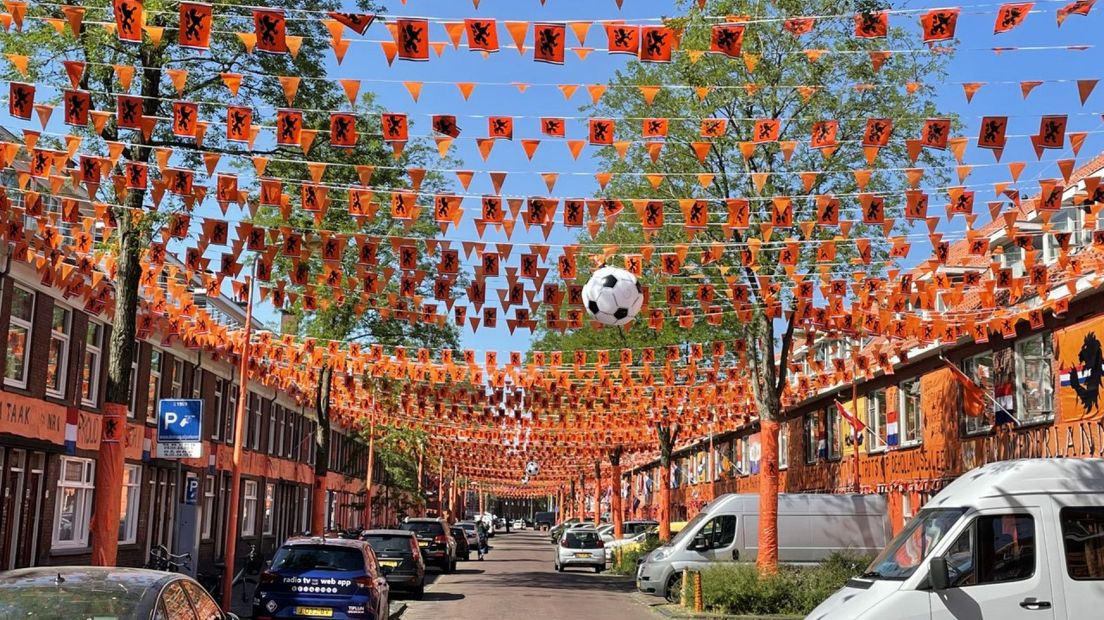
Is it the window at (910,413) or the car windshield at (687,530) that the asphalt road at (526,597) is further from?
the window at (910,413)

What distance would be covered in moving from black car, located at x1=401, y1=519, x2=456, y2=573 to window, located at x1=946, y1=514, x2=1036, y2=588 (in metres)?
28.0

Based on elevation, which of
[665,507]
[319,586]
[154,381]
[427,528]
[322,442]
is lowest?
[319,586]

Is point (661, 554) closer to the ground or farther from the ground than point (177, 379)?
closer to the ground

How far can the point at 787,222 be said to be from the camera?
54.4 feet

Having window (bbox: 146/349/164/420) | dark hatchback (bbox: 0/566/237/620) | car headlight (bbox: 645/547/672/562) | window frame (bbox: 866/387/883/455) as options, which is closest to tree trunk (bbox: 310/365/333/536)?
window (bbox: 146/349/164/420)

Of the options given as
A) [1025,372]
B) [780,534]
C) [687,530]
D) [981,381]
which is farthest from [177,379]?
[1025,372]

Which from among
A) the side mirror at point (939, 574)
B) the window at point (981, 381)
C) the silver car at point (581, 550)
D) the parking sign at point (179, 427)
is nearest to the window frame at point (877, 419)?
the window at point (981, 381)

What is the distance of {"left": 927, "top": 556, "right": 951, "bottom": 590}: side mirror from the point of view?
409 inches

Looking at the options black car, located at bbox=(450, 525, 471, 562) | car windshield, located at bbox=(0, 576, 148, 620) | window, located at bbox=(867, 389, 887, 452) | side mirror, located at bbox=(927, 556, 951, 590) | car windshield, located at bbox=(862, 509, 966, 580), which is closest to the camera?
car windshield, located at bbox=(0, 576, 148, 620)

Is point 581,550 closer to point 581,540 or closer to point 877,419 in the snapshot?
point 581,540

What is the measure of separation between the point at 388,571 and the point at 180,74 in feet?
51.2

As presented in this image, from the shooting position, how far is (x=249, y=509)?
133 feet

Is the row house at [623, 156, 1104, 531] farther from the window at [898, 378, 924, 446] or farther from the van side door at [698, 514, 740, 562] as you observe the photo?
the van side door at [698, 514, 740, 562]

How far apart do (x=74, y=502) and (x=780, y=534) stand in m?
16.4
